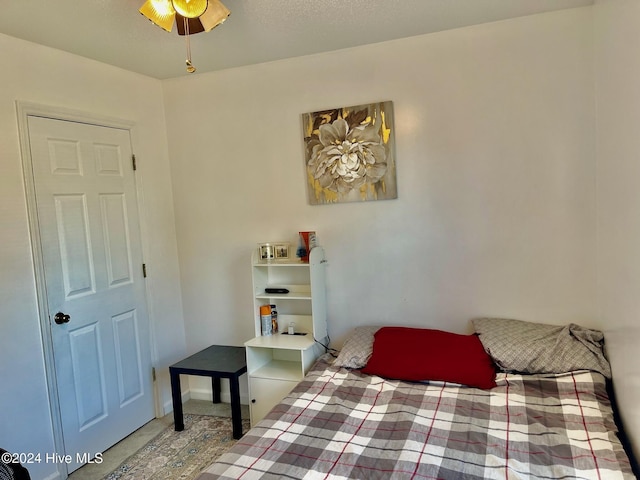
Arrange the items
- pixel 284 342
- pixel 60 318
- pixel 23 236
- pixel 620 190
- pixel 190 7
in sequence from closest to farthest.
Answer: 1. pixel 190 7
2. pixel 620 190
3. pixel 23 236
4. pixel 60 318
5. pixel 284 342

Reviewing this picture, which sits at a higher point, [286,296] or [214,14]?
[214,14]

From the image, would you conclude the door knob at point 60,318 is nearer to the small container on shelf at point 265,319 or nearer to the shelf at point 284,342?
the shelf at point 284,342

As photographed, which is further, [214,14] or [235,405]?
[235,405]

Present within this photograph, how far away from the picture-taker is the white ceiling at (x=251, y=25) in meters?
2.08

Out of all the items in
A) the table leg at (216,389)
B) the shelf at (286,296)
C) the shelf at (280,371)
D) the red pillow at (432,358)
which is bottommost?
the table leg at (216,389)

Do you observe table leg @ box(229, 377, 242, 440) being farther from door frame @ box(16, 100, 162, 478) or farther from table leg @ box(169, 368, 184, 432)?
door frame @ box(16, 100, 162, 478)

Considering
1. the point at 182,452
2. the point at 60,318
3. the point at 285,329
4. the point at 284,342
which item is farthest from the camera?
the point at 285,329

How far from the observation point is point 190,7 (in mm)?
1729

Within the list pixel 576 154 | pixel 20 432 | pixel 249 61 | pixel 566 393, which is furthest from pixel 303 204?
pixel 20 432

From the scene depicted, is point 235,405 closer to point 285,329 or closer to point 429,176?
point 285,329

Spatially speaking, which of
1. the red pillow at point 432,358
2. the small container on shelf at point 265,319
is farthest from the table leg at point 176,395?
the red pillow at point 432,358

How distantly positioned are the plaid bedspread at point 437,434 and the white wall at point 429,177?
612mm

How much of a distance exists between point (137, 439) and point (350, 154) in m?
2.36

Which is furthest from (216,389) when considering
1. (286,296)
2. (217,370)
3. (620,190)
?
(620,190)
